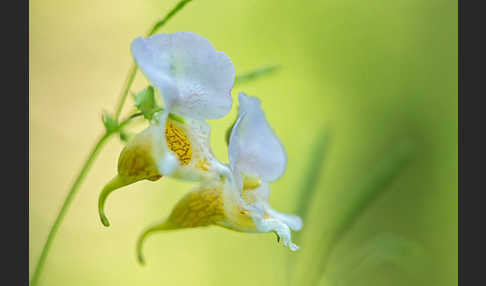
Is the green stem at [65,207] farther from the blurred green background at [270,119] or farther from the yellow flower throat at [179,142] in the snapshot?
the blurred green background at [270,119]

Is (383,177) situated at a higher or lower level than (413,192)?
higher

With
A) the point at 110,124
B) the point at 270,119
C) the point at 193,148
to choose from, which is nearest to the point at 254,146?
the point at 193,148

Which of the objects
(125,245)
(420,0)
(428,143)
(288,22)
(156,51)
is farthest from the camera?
(420,0)

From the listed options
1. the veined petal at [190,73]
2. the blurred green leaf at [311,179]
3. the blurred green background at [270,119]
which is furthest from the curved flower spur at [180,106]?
the blurred green background at [270,119]

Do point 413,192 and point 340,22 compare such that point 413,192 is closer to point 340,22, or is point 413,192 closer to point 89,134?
point 340,22

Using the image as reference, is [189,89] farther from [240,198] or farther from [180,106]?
[240,198]

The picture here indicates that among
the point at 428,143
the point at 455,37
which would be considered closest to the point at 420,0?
the point at 455,37
